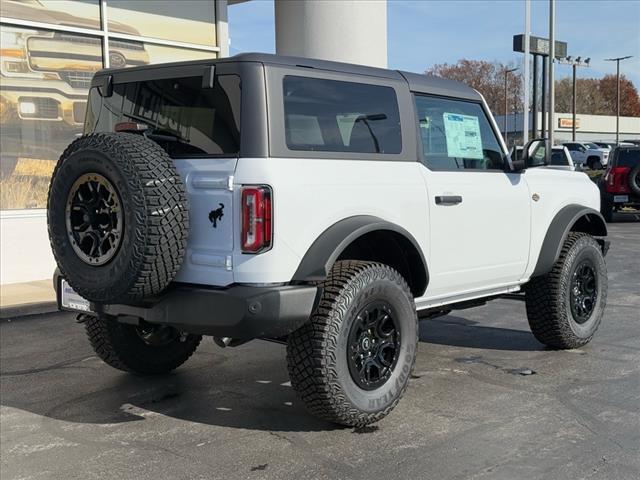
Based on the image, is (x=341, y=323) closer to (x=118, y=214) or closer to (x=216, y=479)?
(x=216, y=479)

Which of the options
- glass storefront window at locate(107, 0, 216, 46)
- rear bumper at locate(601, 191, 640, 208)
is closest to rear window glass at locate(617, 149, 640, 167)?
rear bumper at locate(601, 191, 640, 208)

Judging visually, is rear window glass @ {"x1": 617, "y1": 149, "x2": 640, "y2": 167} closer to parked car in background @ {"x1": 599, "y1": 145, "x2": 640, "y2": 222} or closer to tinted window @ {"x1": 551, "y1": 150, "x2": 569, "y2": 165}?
parked car in background @ {"x1": 599, "y1": 145, "x2": 640, "y2": 222}

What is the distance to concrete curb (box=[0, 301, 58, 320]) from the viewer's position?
26.2ft

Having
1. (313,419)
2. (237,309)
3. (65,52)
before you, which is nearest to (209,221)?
(237,309)

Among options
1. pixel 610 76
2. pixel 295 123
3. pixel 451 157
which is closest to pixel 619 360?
pixel 451 157

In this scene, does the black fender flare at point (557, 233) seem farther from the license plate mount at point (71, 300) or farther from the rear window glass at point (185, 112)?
the license plate mount at point (71, 300)

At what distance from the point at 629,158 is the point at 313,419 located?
1480 centimetres

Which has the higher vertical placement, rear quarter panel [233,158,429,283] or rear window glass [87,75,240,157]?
rear window glass [87,75,240,157]

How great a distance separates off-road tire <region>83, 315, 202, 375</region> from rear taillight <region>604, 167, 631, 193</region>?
1391 cm

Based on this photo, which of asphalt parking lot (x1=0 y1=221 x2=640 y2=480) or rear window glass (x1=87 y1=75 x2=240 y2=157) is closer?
asphalt parking lot (x1=0 y1=221 x2=640 y2=480)

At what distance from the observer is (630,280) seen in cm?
936

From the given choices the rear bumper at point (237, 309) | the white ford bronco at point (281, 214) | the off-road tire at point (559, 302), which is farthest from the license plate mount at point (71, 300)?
the off-road tire at point (559, 302)

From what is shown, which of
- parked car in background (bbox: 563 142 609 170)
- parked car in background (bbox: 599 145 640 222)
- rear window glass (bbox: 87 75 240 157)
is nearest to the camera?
rear window glass (bbox: 87 75 240 157)

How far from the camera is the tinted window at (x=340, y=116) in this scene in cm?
403
